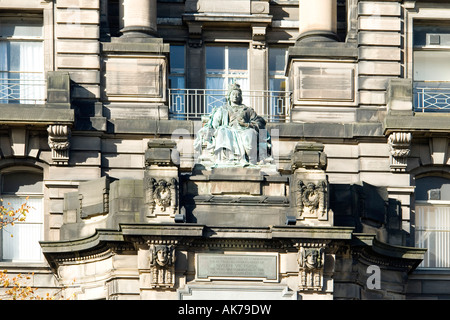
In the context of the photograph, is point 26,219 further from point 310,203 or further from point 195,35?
point 310,203

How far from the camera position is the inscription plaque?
3866 centimetres

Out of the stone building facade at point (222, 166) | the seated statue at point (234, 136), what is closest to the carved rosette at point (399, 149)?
the stone building facade at point (222, 166)

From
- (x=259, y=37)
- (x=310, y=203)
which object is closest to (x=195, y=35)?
(x=259, y=37)

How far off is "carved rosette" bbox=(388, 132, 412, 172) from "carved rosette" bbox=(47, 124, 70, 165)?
8.70 m

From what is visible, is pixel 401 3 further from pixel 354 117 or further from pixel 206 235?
pixel 206 235

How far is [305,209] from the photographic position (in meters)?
38.9

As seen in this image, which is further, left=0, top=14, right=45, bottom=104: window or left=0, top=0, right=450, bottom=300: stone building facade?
left=0, top=14, right=45, bottom=104: window

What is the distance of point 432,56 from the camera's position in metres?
47.0

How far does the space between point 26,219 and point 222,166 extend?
275 inches

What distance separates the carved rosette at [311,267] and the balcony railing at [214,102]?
820cm

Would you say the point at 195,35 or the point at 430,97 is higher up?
the point at 195,35

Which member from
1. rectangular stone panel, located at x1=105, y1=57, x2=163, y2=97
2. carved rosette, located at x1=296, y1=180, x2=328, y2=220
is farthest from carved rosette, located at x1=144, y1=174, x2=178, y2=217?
rectangular stone panel, located at x1=105, y1=57, x2=163, y2=97

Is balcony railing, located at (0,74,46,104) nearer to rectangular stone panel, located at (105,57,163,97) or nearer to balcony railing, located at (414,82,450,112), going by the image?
rectangular stone panel, located at (105,57,163,97)
